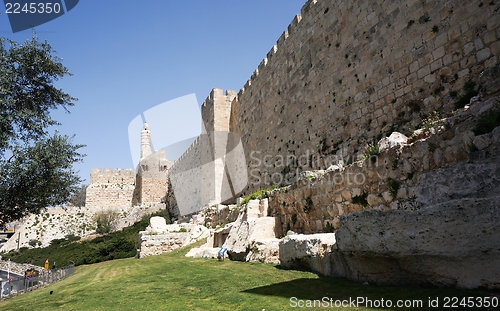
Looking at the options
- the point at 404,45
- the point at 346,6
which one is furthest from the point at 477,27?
the point at 346,6

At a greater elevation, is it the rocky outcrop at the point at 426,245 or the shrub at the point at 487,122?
the shrub at the point at 487,122

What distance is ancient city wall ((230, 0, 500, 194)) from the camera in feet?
20.4

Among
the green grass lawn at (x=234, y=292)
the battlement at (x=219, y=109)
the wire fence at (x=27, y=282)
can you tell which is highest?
the battlement at (x=219, y=109)

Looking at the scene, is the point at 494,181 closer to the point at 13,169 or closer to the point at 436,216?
the point at 436,216

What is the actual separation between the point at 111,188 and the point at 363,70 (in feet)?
122

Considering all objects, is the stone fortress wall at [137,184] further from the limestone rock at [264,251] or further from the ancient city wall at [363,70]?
the limestone rock at [264,251]

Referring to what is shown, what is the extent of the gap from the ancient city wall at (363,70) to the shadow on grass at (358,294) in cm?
430

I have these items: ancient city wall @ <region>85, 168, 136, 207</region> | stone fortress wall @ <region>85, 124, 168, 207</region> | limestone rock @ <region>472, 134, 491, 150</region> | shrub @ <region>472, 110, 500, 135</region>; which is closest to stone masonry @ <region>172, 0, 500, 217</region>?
shrub @ <region>472, 110, 500, 135</region>

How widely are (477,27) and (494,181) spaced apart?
416 centimetres

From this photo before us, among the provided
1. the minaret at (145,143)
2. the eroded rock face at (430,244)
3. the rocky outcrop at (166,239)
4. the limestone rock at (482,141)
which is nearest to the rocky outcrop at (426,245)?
the eroded rock face at (430,244)

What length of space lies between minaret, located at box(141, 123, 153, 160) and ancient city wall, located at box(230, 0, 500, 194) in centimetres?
2679

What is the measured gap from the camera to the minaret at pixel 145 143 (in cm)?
3888

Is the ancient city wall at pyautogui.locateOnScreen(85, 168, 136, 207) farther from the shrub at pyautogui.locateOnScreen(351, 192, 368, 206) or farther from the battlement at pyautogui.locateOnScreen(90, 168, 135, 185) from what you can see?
the shrub at pyautogui.locateOnScreen(351, 192, 368, 206)

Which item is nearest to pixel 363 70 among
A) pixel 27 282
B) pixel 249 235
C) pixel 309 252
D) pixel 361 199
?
pixel 361 199
